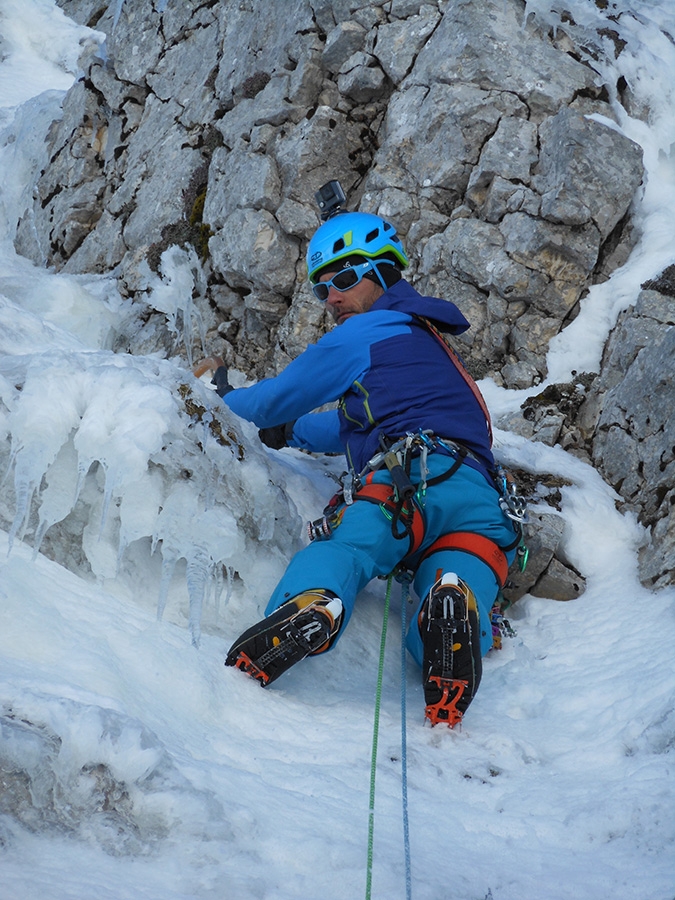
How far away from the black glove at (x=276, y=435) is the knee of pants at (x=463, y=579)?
1.58 metres

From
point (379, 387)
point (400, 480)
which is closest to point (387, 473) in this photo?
point (400, 480)

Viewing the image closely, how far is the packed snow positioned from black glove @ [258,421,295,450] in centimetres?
20

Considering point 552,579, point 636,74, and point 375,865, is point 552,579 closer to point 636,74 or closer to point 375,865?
point 375,865

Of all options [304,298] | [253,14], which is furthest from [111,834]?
[253,14]

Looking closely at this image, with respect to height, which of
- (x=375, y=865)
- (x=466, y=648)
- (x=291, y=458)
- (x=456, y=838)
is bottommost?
(x=291, y=458)

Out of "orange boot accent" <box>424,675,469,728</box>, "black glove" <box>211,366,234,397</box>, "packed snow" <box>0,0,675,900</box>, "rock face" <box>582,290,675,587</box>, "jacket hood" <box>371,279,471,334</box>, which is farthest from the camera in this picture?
"black glove" <box>211,366,234,397</box>

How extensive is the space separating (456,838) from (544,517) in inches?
125

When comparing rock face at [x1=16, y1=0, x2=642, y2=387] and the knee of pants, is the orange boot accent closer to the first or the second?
the knee of pants

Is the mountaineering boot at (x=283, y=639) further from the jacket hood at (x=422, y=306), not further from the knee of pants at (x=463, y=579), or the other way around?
the jacket hood at (x=422, y=306)

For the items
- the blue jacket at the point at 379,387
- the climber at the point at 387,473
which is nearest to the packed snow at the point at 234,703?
the climber at the point at 387,473

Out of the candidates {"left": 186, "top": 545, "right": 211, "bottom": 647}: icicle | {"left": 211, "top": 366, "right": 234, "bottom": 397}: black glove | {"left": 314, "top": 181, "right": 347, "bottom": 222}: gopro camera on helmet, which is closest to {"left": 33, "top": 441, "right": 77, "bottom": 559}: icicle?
{"left": 186, "top": 545, "right": 211, "bottom": 647}: icicle

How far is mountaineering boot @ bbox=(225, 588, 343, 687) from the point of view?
3219 mm

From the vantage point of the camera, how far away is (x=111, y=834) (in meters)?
2.03

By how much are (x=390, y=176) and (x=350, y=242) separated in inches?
155
